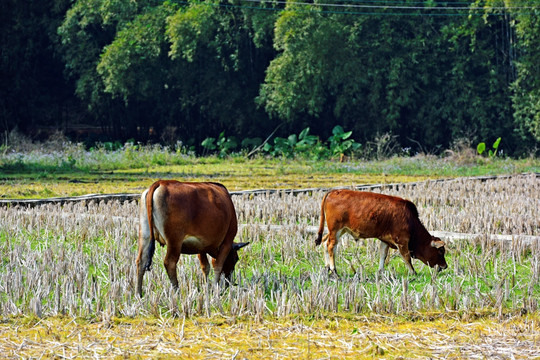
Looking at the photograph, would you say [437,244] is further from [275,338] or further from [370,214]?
[275,338]

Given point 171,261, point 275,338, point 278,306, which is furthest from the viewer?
point 171,261

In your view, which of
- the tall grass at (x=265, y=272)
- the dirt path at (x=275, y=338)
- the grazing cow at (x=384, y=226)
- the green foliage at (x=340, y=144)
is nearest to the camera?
the dirt path at (x=275, y=338)

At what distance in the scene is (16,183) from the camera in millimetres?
17438

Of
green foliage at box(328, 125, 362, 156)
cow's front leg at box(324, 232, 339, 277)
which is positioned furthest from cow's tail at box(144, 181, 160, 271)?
green foliage at box(328, 125, 362, 156)

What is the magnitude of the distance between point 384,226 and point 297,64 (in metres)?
20.5

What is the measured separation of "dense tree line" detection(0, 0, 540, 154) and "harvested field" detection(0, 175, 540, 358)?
63.2 feet

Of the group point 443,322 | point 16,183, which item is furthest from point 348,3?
point 443,322

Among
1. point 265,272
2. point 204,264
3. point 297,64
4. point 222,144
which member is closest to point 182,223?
point 204,264

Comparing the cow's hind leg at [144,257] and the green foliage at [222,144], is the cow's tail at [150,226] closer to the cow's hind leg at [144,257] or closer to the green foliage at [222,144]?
the cow's hind leg at [144,257]

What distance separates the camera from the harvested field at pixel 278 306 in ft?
16.8

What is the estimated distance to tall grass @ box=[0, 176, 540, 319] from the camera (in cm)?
597

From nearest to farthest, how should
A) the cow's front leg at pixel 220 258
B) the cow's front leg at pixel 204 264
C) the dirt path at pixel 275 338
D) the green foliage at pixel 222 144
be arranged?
the dirt path at pixel 275 338, the cow's front leg at pixel 220 258, the cow's front leg at pixel 204 264, the green foliage at pixel 222 144

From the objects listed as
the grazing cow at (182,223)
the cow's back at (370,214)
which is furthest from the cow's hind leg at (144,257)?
the cow's back at (370,214)

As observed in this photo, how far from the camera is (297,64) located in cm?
2766
